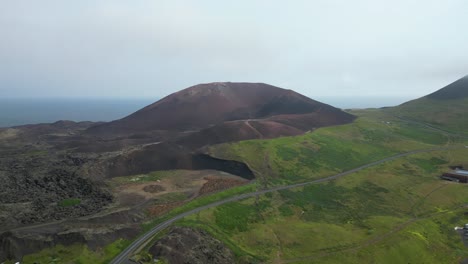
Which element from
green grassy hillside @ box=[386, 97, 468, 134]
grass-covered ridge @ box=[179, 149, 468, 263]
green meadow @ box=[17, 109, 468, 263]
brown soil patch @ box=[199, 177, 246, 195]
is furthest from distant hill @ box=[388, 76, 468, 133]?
brown soil patch @ box=[199, 177, 246, 195]

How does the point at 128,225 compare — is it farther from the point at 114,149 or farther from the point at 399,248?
the point at 114,149

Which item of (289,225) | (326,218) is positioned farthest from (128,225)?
(326,218)

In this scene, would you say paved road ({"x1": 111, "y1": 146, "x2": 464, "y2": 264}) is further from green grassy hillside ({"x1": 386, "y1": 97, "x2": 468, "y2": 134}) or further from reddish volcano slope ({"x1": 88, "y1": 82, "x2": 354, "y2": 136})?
green grassy hillside ({"x1": 386, "y1": 97, "x2": 468, "y2": 134})

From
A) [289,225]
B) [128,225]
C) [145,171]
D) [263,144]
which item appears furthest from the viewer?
[263,144]

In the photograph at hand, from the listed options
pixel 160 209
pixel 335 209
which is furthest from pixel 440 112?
pixel 160 209

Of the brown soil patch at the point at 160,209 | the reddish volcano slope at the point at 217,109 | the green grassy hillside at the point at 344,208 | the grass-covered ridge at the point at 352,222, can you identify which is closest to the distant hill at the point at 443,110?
the green grassy hillside at the point at 344,208
